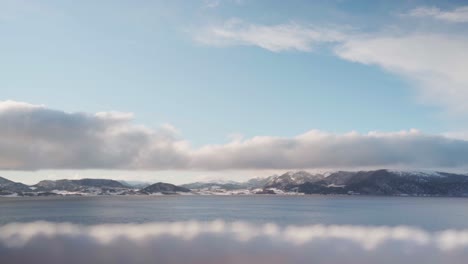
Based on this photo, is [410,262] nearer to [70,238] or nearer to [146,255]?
[146,255]

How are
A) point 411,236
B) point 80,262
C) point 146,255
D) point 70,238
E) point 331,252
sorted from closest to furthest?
1. point 80,262
2. point 146,255
3. point 331,252
4. point 70,238
5. point 411,236

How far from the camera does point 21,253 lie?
56594 mm

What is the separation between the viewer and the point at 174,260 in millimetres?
52406

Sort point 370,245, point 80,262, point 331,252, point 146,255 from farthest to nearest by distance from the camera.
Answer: point 370,245
point 331,252
point 146,255
point 80,262

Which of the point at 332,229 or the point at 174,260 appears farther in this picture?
the point at 332,229

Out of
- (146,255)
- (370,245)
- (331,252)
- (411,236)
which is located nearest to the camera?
(146,255)

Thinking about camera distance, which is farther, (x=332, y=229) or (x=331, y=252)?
(x=332, y=229)

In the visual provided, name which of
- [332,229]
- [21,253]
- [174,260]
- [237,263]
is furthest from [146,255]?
[332,229]

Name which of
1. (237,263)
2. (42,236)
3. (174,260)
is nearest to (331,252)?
(237,263)

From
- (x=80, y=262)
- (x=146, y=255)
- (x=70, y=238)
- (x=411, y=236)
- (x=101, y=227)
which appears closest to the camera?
(x=80, y=262)

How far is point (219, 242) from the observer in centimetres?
6869

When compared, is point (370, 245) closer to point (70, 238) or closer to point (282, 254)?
point (282, 254)

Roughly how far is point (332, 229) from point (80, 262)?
56.8 metres

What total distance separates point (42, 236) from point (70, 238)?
21.8 feet
